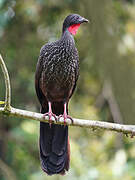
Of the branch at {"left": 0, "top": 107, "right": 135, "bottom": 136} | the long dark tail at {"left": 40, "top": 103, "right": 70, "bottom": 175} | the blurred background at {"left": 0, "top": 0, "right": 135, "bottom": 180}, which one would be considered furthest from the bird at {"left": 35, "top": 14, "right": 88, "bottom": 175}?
the blurred background at {"left": 0, "top": 0, "right": 135, "bottom": 180}

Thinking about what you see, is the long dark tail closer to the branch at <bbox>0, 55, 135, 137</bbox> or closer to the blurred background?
the branch at <bbox>0, 55, 135, 137</bbox>

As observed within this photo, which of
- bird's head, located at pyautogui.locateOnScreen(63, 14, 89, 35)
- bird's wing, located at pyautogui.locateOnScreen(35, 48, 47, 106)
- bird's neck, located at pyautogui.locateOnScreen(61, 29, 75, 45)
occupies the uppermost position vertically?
bird's head, located at pyautogui.locateOnScreen(63, 14, 89, 35)

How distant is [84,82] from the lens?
31.3 feet

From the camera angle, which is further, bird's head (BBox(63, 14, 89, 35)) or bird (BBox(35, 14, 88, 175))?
bird's head (BBox(63, 14, 89, 35))

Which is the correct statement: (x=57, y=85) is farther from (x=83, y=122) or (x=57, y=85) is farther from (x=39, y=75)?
(x=83, y=122)

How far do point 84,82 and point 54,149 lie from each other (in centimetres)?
386

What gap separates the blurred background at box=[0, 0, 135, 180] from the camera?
6.99m

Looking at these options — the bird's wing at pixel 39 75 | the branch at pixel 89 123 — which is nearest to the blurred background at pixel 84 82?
the bird's wing at pixel 39 75

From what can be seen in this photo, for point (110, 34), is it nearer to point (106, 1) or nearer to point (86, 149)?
point (106, 1)

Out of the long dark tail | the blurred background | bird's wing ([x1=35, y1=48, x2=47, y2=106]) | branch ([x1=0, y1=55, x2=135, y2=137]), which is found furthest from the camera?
the blurred background

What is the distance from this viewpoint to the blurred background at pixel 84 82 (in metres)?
6.99

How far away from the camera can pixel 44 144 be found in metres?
5.84

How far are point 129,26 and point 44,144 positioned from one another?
4293mm

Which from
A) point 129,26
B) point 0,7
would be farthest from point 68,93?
point 129,26
